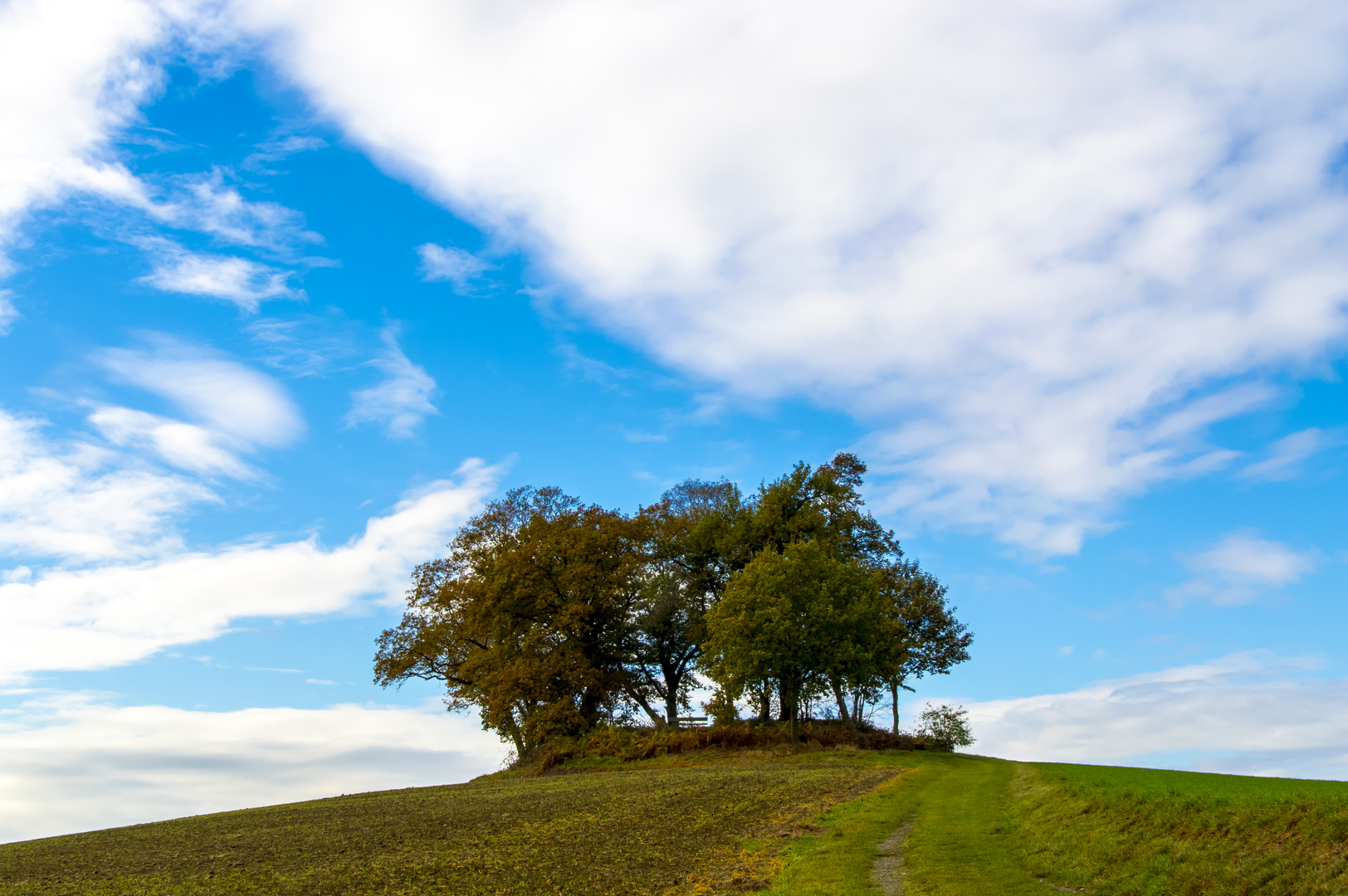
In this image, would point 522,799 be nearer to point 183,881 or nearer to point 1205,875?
point 183,881

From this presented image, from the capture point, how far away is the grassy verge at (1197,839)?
46.0 ft

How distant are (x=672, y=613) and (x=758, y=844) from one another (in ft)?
146

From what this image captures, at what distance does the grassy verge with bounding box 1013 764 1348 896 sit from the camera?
14.0m

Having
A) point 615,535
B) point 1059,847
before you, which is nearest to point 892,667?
point 615,535

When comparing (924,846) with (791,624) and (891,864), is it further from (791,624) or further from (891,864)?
(791,624)

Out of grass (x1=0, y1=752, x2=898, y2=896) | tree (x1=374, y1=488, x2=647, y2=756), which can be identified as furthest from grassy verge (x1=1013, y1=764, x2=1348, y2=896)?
tree (x1=374, y1=488, x2=647, y2=756)

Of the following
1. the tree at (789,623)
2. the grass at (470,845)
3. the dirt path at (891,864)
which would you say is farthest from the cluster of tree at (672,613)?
the dirt path at (891,864)

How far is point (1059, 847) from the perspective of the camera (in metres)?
20.9

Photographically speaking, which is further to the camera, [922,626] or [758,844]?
[922,626]

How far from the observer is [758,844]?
22797 mm

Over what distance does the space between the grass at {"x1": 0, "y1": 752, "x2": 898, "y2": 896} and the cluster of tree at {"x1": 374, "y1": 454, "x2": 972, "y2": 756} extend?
53.5 ft

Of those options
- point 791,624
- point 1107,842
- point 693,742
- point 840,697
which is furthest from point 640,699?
point 1107,842

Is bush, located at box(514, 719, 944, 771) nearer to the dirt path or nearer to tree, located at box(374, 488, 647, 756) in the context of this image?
tree, located at box(374, 488, 647, 756)

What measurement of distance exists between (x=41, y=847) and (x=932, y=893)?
28.6m
